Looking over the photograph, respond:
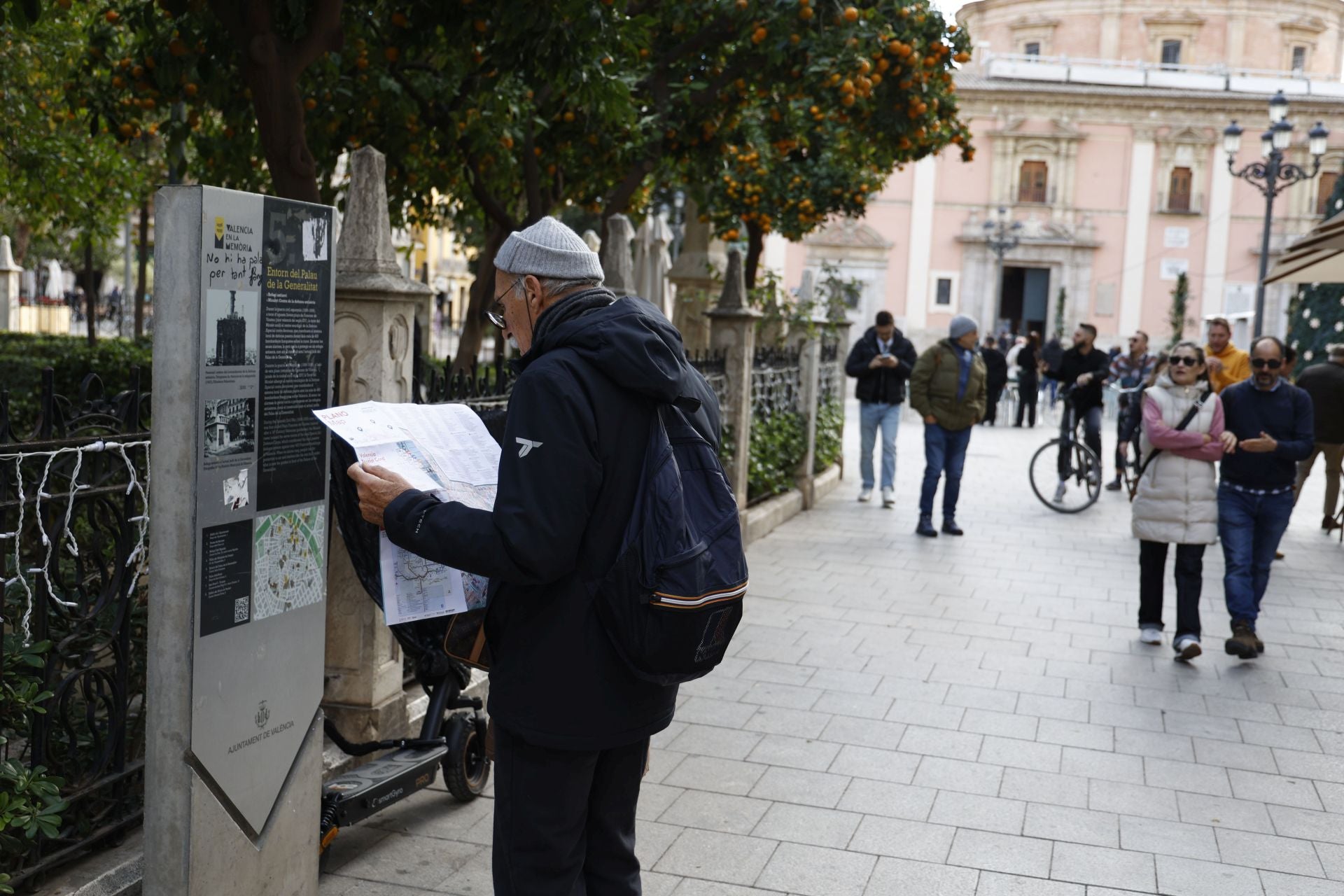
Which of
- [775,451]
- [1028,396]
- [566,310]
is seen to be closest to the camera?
[566,310]

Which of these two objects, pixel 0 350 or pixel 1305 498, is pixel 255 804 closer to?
pixel 0 350

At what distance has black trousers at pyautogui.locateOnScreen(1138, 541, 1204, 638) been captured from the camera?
279 inches

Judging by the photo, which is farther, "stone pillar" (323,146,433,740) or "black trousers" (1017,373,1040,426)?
"black trousers" (1017,373,1040,426)

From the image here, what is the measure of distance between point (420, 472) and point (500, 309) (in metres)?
0.45

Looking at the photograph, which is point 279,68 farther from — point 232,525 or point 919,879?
point 919,879

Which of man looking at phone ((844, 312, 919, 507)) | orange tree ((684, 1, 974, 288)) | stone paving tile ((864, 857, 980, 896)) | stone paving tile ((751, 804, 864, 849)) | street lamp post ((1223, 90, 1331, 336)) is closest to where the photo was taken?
stone paving tile ((864, 857, 980, 896))

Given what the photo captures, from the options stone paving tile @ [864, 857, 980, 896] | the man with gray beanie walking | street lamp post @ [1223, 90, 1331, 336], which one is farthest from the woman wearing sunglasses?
street lamp post @ [1223, 90, 1331, 336]

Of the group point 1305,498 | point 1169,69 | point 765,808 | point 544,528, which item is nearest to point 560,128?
point 765,808

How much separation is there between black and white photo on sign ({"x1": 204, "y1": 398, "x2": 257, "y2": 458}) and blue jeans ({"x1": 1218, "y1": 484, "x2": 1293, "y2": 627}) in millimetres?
5627

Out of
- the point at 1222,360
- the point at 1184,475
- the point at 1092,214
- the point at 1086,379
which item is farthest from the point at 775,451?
the point at 1092,214

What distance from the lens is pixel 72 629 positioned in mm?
3643

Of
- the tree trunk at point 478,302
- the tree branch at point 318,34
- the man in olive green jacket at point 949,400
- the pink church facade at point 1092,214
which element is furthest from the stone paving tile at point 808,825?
the pink church facade at point 1092,214

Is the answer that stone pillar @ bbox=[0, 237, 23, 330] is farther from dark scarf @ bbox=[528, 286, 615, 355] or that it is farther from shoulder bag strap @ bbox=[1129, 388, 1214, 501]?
dark scarf @ bbox=[528, 286, 615, 355]

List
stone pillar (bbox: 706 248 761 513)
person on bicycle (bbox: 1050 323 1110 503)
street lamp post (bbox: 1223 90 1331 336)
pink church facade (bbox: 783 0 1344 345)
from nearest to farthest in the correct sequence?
stone pillar (bbox: 706 248 761 513)
person on bicycle (bbox: 1050 323 1110 503)
street lamp post (bbox: 1223 90 1331 336)
pink church facade (bbox: 783 0 1344 345)
